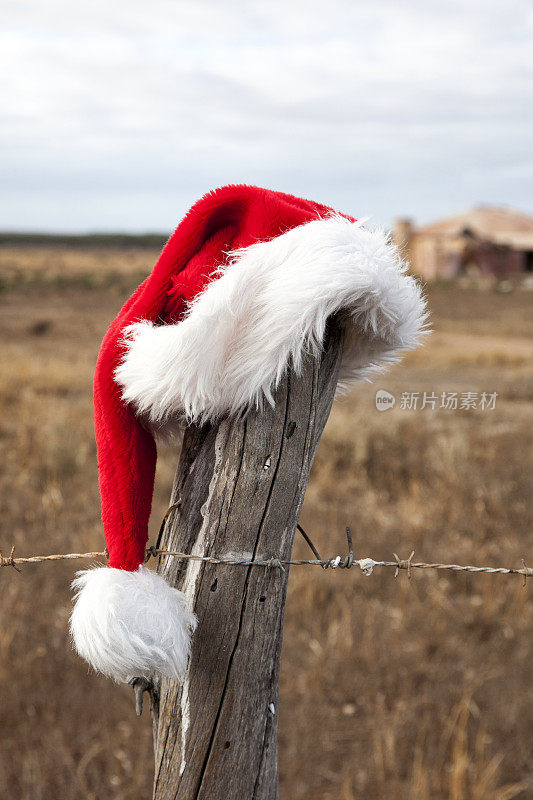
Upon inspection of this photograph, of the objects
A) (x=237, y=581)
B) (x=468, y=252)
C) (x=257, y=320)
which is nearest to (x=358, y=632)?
(x=237, y=581)

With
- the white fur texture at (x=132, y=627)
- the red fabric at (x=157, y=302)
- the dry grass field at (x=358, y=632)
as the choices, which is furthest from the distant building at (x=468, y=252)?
the white fur texture at (x=132, y=627)

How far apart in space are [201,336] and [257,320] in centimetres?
11

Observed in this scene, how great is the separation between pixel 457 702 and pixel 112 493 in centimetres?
262

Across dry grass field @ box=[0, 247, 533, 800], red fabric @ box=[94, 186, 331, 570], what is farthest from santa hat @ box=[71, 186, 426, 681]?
dry grass field @ box=[0, 247, 533, 800]

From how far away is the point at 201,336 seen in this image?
47.4 inches

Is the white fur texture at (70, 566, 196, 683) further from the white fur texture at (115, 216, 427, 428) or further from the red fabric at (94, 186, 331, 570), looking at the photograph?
the white fur texture at (115, 216, 427, 428)

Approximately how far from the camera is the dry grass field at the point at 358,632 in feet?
9.31

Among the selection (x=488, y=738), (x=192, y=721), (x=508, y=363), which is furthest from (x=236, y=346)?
(x=508, y=363)

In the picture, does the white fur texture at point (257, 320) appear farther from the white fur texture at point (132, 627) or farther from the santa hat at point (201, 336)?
the white fur texture at point (132, 627)

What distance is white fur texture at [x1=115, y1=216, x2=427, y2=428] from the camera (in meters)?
1.20

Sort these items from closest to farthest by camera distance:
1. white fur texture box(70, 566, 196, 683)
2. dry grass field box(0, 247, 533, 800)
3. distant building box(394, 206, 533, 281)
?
white fur texture box(70, 566, 196, 683) < dry grass field box(0, 247, 533, 800) < distant building box(394, 206, 533, 281)

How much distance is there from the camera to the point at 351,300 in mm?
1231

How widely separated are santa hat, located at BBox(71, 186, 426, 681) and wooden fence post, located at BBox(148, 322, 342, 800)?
6cm

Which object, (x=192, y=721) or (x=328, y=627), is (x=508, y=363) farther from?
(x=192, y=721)
